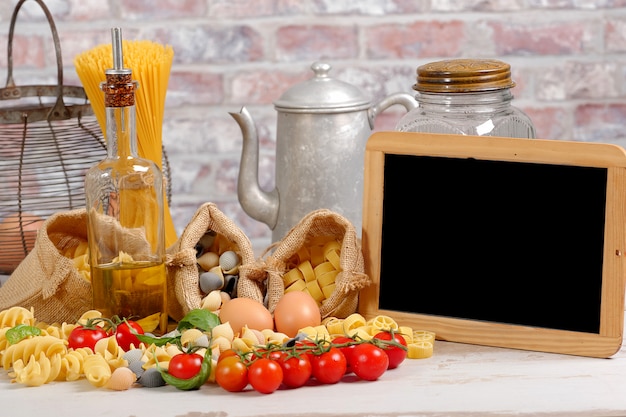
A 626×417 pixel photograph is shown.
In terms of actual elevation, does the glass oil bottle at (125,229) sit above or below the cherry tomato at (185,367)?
above

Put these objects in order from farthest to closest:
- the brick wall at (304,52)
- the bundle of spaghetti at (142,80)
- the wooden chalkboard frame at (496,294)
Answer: the brick wall at (304,52) < the bundle of spaghetti at (142,80) < the wooden chalkboard frame at (496,294)

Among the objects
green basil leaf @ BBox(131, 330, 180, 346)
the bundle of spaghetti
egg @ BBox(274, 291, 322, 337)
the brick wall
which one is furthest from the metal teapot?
the brick wall

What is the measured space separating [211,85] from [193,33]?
0.10 metres

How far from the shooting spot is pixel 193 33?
5.75 feet

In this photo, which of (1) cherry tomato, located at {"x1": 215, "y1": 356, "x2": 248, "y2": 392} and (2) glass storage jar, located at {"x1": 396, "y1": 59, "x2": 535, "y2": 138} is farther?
(2) glass storage jar, located at {"x1": 396, "y1": 59, "x2": 535, "y2": 138}

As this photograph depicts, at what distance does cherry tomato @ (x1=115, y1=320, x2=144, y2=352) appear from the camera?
3.21 feet

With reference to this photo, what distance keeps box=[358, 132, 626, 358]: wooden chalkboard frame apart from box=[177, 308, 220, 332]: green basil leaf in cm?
18

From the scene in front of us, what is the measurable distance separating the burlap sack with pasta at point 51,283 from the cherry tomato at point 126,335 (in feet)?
0.35

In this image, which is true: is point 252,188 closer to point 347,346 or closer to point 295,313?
point 295,313

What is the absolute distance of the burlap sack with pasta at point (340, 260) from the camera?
1.04 meters

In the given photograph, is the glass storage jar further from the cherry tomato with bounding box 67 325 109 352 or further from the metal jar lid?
the cherry tomato with bounding box 67 325 109 352

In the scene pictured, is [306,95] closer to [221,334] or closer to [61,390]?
[221,334]

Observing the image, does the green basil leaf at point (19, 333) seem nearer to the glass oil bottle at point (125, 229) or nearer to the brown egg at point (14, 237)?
the glass oil bottle at point (125, 229)

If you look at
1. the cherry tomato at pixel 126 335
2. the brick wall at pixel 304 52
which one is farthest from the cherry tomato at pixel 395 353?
the brick wall at pixel 304 52
